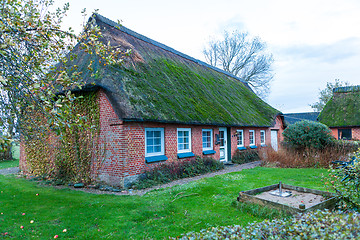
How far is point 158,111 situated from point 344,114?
22996 millimetres

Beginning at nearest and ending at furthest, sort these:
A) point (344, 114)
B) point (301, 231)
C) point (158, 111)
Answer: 1. point (301, 231)
2. point (158, 111)
3. point (344, 114)

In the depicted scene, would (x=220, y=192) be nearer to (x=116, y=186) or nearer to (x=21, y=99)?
(x=116, y=186)

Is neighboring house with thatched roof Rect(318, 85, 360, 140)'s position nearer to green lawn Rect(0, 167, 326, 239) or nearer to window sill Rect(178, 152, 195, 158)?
window sill Rect(178, 152, 195, 158)

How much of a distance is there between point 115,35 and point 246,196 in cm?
938

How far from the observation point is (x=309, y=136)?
12.5 metres

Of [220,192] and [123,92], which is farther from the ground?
[123,92]

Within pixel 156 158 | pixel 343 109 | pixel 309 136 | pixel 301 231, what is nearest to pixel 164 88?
pixel 156 158

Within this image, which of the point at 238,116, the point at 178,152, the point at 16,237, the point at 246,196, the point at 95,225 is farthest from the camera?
the point at 238,116

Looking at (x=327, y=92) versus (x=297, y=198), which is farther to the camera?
(x=327, y=92)

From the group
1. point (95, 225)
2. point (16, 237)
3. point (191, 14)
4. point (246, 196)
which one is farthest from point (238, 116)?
point (16, 237)

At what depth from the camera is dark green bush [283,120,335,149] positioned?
1238 cm

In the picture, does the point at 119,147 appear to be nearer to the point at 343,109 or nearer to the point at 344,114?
the point at 344,114

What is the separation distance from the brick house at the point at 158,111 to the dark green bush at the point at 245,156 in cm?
35

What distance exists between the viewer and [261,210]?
5.00 meters
